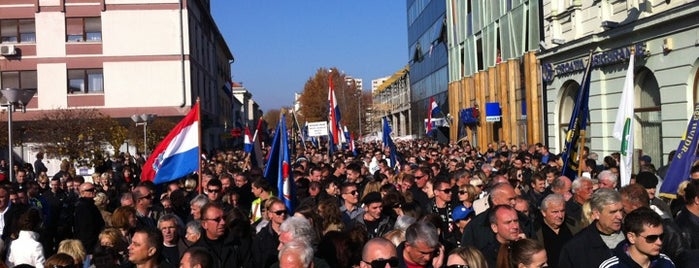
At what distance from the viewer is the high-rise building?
39.7 meters

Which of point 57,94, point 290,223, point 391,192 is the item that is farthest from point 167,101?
point 290,223

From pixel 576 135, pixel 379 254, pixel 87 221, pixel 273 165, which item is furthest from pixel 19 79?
pixel 379 254

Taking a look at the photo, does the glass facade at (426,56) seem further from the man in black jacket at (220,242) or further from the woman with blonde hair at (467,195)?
the man in black jacket at (220,242)

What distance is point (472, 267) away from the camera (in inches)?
222

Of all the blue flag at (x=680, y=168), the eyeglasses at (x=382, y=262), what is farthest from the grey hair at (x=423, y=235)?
the blue flag at (x=680, y=168)

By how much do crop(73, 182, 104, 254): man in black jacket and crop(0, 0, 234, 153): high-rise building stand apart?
30464 millimetres

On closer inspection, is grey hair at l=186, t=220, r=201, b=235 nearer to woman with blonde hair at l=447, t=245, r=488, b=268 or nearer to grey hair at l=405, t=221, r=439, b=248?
grey hair at l=405, t=221, r=439, b=248

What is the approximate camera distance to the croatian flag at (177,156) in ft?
40.5

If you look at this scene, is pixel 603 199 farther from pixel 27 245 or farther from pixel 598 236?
pixel 27 245

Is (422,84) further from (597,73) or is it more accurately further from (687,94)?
(687,94)

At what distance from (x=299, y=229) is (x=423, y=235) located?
44.8 inches

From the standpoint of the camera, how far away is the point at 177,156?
12.5 m

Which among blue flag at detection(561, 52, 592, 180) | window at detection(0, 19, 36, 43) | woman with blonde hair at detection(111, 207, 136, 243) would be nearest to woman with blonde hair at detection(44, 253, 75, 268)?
woman with blonde hair at detection(111, 207, 136, 243)

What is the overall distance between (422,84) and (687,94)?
129 ft
